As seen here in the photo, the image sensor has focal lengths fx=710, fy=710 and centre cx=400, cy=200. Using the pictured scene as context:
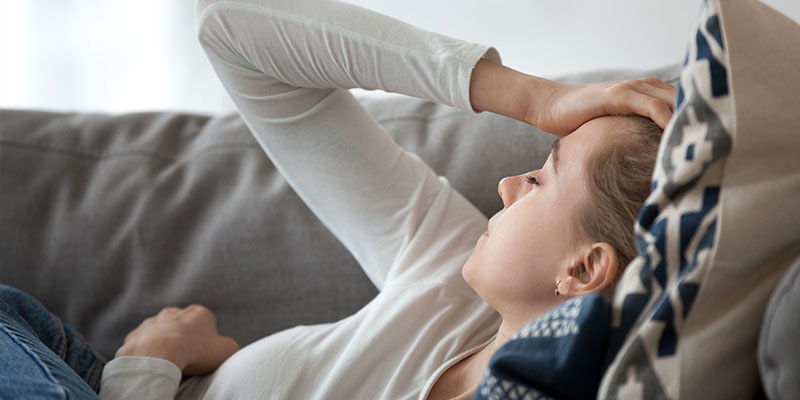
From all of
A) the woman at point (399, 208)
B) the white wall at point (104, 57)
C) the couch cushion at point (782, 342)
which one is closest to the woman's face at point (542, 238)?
the woman at point (399, 208)

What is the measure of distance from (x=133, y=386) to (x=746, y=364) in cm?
76

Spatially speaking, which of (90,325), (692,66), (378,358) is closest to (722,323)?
(692,66)

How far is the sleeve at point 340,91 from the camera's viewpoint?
3.07 feet

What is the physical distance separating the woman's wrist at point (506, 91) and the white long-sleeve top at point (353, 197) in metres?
0.02

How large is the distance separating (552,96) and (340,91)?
0.37 metres

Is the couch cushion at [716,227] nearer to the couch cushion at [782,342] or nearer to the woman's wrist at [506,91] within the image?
the couch cushion at [782,342]

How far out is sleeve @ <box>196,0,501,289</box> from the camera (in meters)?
0.94

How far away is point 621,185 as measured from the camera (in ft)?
2.68

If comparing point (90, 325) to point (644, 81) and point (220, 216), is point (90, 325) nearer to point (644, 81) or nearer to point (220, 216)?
point (220, 216)

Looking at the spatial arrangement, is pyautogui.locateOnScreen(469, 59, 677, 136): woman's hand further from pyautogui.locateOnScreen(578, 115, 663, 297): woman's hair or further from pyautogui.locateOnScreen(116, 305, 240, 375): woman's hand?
pyautogui.locateOnScreen(116, 305, 240, 375): woman's hand

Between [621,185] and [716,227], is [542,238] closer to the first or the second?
[621,185]

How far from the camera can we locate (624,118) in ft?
2.78

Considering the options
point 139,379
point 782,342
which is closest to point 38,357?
point 139,379

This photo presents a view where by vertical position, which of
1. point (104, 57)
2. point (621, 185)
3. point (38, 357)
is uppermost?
point (104, 57)
